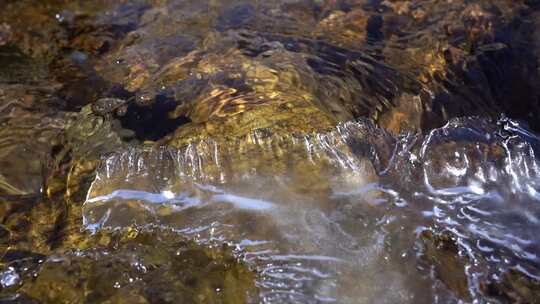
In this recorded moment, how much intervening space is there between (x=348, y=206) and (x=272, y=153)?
0.48m

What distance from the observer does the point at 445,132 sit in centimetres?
259

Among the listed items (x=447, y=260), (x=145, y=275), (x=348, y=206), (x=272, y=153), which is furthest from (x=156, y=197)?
(x=447, y=260)

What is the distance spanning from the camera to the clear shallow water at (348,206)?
6.38ft

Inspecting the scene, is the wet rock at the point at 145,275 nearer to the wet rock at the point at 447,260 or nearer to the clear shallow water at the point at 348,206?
the clear shallow water at the point at 348,206

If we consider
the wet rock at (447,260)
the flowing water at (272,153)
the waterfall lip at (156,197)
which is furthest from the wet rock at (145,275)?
the wet rock at (447,260)

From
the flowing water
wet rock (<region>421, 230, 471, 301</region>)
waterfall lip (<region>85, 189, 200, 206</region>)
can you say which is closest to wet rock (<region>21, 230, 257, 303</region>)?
the flowing water

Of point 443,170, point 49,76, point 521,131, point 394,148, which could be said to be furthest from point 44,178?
point 521,131

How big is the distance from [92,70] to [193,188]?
151 centimetres

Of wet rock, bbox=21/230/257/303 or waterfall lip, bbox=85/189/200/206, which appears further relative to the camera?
waterfall lip, bbox=85/189/200/206

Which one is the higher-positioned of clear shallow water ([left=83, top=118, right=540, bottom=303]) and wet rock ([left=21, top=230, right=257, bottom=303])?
clear shallow water ([left=83, top=118, right=540, bottom=303])

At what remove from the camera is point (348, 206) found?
215 cm

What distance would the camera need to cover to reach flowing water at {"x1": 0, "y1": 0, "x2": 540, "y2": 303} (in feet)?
6.51

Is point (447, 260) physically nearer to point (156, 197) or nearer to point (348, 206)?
point (348, 206)

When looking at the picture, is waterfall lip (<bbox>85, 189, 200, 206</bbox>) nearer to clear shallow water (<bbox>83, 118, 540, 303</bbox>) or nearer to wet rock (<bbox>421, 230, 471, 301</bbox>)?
clear shallow water (<bbox>83, 118, 540, 303</bbox>)
